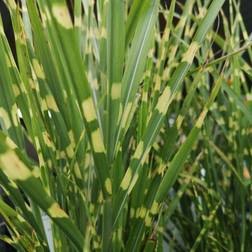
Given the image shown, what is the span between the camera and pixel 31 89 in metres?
0.36

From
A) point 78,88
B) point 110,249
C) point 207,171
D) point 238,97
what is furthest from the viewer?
point 207,171

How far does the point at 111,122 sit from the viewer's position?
0.31 metres

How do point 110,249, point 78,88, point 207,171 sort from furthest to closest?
point 207,171, point 110,249, point 78,88

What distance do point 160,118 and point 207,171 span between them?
0.94ft

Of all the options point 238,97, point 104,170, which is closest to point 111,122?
point 104,170

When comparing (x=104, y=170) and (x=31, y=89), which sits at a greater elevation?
(x=31, y=89)

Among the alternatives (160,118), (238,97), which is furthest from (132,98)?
(238,97)

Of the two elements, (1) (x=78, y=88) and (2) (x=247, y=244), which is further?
(2) (x=247, y=244)

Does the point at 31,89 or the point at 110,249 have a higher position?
the point at 31,89

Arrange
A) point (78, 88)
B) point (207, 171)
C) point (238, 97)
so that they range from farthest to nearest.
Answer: point (207, 171), point (238, 97), point (78, 88)

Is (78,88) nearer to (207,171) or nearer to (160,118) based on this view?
(160,118)

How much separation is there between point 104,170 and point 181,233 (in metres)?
0.40

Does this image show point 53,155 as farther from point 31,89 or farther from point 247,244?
point 247,244

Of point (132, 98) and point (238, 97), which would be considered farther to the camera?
point (238, 97)
